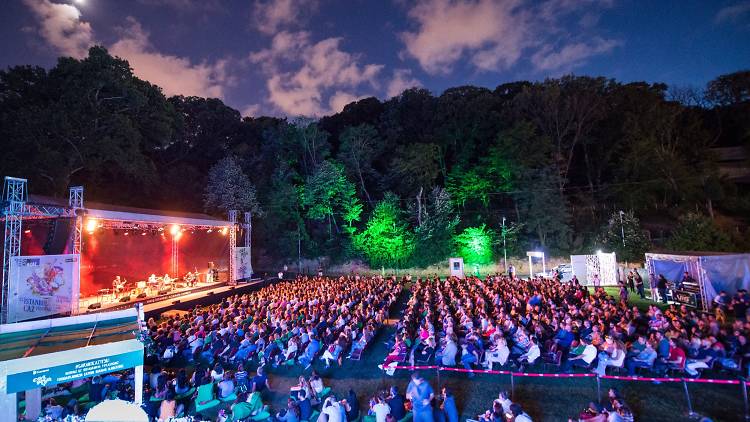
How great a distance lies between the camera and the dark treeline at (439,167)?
76.7 feet

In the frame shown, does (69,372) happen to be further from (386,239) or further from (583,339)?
(386,239)

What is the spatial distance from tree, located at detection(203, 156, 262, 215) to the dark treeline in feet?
0.51

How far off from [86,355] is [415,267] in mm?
24353

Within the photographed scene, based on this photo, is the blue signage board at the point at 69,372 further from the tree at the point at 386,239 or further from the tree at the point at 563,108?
the tree at the point at 563,108

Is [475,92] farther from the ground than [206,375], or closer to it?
farther from the ground

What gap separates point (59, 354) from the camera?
5945 mm

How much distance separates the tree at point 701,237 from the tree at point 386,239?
1711cm

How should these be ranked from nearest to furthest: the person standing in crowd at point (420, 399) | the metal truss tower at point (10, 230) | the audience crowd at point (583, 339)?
the person standing in crowd at point (420, 399) < the audience crowd at point (583, 339) < the metal truss tower at point (10, 230)

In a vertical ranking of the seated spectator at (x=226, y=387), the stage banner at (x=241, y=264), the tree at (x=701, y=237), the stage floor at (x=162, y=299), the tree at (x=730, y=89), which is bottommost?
the seated spectator at (x=226, y=387)

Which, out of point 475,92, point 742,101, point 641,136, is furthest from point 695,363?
point 742,101

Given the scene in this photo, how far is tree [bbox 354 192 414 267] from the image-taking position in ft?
94.6

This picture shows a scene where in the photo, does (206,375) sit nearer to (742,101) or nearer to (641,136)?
(641,136)

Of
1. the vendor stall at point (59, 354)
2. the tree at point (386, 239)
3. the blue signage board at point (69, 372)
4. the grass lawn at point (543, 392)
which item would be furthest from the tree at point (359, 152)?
the blue signage board at point (69, 372)

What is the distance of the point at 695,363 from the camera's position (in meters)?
7.27
